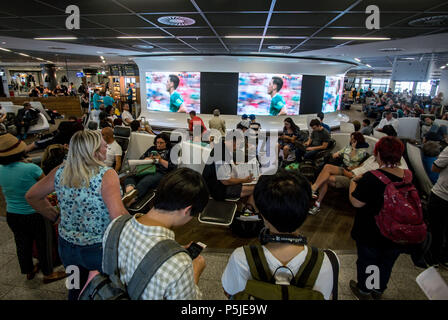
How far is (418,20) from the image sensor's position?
164 inches

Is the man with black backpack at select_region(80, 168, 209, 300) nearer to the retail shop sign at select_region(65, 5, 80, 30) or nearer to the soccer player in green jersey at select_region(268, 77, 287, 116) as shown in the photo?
the retail shop sign at select_region(65, 5, 80, 30)

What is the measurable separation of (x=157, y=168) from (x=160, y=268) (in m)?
3.31

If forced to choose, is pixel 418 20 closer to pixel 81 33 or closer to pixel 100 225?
pixel 100 225

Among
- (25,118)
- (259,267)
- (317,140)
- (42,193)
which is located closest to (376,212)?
(259,267)

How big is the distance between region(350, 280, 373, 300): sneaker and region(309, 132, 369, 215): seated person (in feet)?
5.23

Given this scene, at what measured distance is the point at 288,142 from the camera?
19.7 ft

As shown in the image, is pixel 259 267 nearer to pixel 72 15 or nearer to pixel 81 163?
pixel 81 163

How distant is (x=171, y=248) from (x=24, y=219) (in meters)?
2.04

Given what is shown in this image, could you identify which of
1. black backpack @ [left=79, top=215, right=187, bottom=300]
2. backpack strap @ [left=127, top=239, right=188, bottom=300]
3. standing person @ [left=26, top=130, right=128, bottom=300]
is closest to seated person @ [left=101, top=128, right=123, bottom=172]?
standing person @ [left=26, top=130, right=128, bottom=300]

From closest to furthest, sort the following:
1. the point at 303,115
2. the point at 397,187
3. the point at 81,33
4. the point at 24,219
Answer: the point at 397,187 → the point at 24,219 → the point at 81,33 → the point at 303,115

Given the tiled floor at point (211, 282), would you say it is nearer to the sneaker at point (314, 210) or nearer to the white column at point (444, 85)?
the sneaker at point (314, 210)

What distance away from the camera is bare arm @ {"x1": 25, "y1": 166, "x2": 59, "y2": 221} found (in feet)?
5.59
